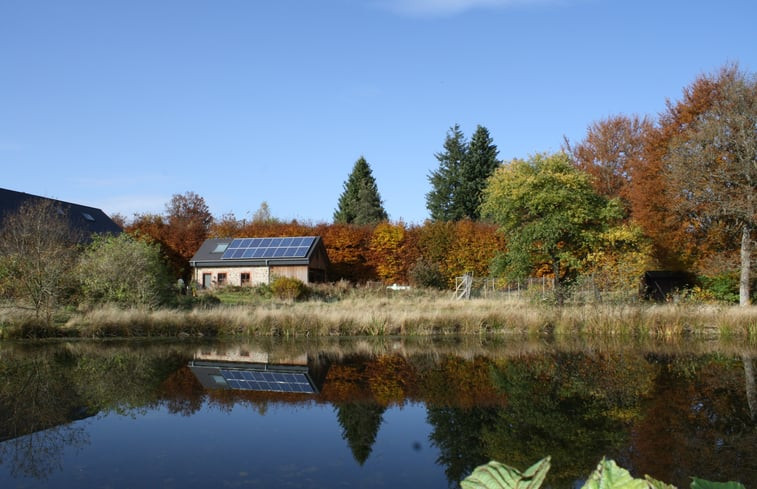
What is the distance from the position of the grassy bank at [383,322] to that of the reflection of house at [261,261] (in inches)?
590

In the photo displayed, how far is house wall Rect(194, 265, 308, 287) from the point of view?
1309 inches

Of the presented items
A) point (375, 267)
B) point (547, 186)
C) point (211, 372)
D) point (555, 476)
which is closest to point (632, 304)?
point (547, 186)

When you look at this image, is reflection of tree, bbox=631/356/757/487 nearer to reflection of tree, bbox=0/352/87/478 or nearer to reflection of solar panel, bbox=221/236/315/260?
reflection of tree, bbox=0/352/87/478

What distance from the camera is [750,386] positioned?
9.04 m

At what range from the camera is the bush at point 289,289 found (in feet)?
87.8

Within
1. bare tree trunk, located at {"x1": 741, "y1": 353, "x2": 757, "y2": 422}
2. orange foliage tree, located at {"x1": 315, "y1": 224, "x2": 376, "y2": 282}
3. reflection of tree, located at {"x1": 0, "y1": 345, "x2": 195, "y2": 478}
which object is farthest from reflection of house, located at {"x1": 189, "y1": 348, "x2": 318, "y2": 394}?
→ orange foliage tree, located at {"x1": 315, "y1": 224, "x2": 376, "y2": 282}

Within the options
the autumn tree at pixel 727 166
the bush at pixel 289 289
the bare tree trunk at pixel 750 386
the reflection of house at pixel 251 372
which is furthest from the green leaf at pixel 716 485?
the bush at pixel 289 289

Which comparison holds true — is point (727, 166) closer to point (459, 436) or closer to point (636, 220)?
point (636, 220)

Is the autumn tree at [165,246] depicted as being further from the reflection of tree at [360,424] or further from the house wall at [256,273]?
the reflection of tree at [360,424]

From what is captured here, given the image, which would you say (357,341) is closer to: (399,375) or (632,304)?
(399,375)

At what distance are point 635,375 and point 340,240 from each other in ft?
90.1

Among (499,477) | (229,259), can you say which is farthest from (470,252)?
(499,477)

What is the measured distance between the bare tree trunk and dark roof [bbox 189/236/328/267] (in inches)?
942

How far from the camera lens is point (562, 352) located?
13.0m
